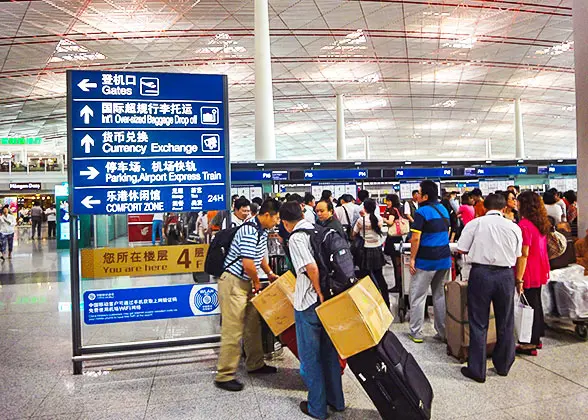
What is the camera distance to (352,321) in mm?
2881

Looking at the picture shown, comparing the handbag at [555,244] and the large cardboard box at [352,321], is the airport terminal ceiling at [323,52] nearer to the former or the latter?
the handbag at [555,244]

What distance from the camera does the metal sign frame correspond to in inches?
163

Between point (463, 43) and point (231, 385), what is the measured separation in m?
18.1

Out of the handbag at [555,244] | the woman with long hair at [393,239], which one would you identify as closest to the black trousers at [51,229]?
the woman with long hair at [393,239]

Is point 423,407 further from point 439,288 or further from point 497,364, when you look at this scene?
point 439,288

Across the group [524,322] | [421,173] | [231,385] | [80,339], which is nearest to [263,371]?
[231,385]

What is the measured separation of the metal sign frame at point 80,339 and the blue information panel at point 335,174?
8194mm

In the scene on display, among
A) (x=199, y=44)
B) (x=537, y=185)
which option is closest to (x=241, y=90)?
(x=199, y=44)

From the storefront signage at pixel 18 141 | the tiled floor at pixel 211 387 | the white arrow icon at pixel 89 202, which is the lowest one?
the tiled floor at pixel 211 387

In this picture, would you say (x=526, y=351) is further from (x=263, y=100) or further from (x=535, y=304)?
(x=263, y=100)

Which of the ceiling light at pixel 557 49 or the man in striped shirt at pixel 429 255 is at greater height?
the ceiling light at pixel 557 49

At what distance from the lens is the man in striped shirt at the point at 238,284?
3742 mm

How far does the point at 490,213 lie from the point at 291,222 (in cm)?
184

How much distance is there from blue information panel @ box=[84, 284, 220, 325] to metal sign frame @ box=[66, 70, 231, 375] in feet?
0.40
